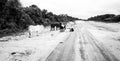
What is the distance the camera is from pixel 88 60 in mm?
6598

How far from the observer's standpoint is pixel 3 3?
23047 mm

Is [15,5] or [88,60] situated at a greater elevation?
[15,5]

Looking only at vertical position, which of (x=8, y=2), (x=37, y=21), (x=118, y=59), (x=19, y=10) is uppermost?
(x=8, y=2)

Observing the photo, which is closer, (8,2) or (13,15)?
(8,2)

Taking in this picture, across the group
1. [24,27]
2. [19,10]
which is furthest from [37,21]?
[19,10]

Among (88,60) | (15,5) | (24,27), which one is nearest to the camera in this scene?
(88,60)

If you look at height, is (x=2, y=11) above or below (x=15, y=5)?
below

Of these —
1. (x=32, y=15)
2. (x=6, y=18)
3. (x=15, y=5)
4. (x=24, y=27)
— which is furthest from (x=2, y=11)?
(x=32, y=15)

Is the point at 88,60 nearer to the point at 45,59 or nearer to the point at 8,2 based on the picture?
the point at 45,59

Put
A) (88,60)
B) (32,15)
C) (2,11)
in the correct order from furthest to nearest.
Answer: (32,15) < (2,11) < (88,60)

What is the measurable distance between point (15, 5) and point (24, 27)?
6.33m

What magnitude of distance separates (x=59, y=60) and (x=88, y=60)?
1.92m

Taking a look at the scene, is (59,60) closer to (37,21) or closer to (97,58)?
(97,58)

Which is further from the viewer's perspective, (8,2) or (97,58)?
(8,2)
